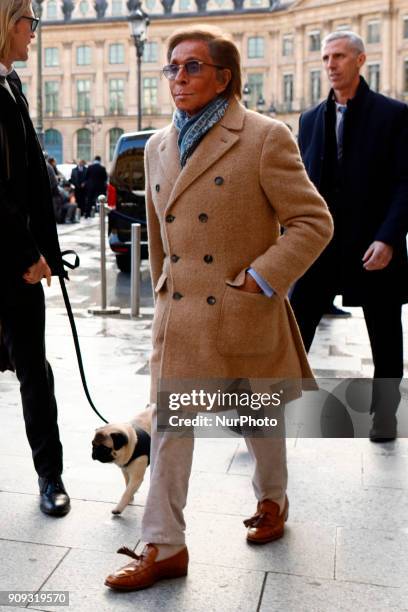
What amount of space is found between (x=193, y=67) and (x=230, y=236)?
0.49 m

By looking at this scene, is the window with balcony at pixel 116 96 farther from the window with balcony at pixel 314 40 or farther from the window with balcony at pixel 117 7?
the window with balcony at pixel 314 40

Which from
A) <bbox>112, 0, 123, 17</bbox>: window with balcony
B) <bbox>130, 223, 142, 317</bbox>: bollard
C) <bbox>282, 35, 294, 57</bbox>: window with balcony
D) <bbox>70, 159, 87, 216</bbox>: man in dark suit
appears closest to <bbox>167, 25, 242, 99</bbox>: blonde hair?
<bbox>130, 223, 142, 317</bbox>: bollard

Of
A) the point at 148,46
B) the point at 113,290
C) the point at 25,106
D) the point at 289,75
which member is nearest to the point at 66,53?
the point at 148,46

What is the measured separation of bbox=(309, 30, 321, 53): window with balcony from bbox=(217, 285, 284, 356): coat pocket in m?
74.2

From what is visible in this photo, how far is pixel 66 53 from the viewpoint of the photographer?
273 ft

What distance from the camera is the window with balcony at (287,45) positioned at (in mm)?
76188

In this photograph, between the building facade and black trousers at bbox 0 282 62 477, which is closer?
black trousers at bbox 0 282 62 477

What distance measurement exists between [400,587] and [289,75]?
7606 centimetres

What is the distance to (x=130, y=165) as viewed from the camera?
11805mm

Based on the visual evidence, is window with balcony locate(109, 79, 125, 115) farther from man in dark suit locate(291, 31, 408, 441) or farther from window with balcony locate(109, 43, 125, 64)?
man in dark suit locate(291, 31, 408, 441)

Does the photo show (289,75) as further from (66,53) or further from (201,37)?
(201,37)

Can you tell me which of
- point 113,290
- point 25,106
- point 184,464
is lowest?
point 113,290

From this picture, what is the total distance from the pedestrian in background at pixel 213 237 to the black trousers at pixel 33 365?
29.1 inches

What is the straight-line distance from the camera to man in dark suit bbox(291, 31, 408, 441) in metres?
4.00
